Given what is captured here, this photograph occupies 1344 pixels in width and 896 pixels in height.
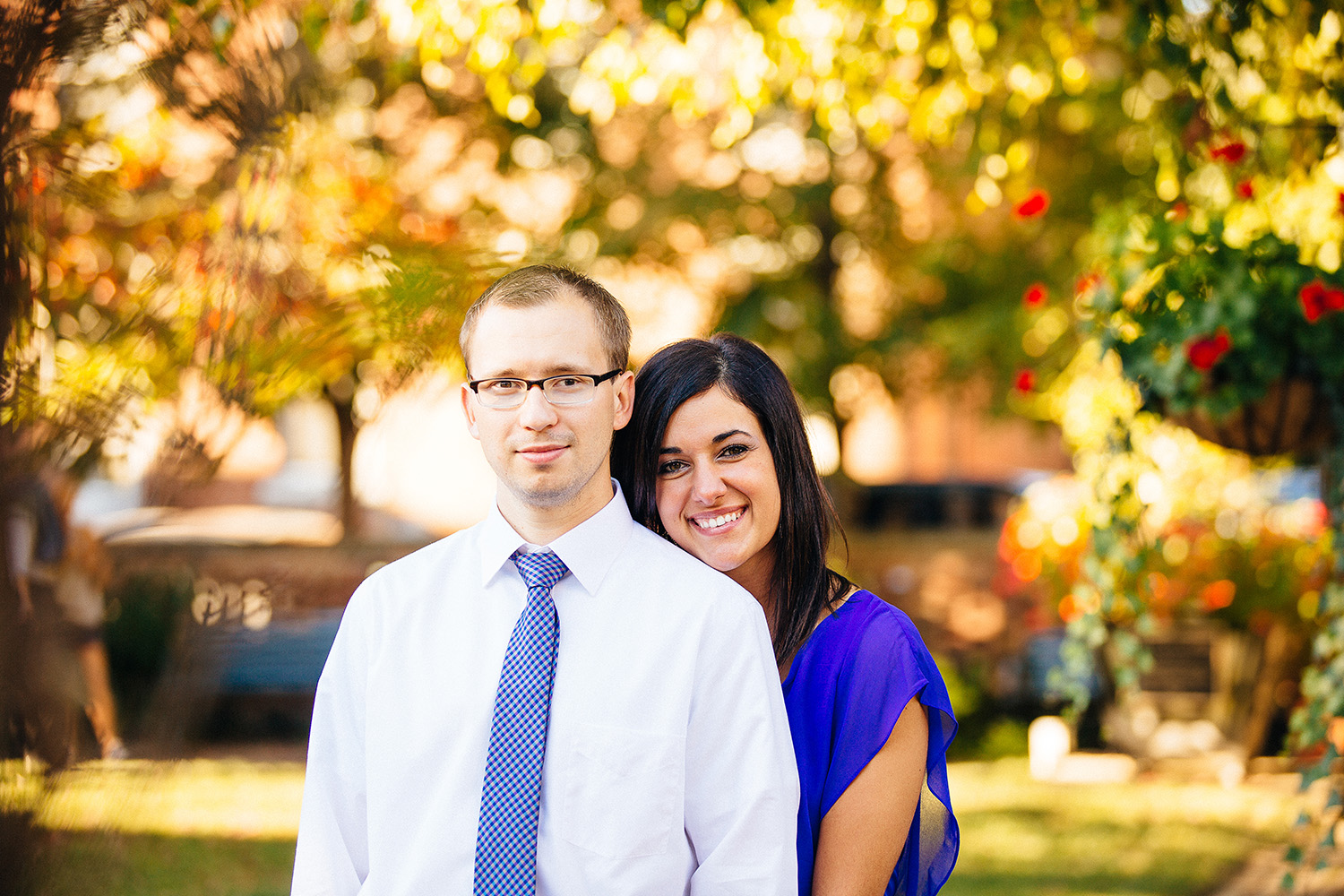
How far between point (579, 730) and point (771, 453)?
2.30 ft

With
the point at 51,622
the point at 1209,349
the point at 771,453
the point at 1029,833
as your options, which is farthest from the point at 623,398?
the point at 1029,833

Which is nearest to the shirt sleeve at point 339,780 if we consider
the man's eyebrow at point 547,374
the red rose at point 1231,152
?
the man's eyebrow at point 547,374

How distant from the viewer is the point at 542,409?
178 centimetres

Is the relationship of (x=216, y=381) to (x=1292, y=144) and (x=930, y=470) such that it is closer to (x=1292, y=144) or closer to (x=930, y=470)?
(x=1292, y=144)

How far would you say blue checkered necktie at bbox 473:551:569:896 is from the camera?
1694 millimetres

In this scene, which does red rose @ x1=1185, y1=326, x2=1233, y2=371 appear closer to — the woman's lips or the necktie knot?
the woman's lips

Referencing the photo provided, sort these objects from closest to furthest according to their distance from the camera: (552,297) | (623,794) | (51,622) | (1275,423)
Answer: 1. (51,622)
2. (623,794)
3. (552,297)
4. (1275,423)

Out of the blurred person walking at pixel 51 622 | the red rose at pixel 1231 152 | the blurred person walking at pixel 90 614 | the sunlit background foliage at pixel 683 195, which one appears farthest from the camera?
the red rose at pixel 1231 152

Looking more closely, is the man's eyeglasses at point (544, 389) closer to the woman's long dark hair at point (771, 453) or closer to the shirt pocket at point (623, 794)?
the woman's long dark hair at point (771, 453)

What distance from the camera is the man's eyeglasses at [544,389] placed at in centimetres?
181

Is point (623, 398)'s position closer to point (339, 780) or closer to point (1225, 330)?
point (339, 780)

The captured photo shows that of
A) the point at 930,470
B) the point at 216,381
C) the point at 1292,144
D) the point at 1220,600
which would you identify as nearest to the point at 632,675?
the point at 216,381

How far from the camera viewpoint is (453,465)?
26.6 ft

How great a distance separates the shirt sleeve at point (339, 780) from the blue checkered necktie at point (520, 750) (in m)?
0.27
